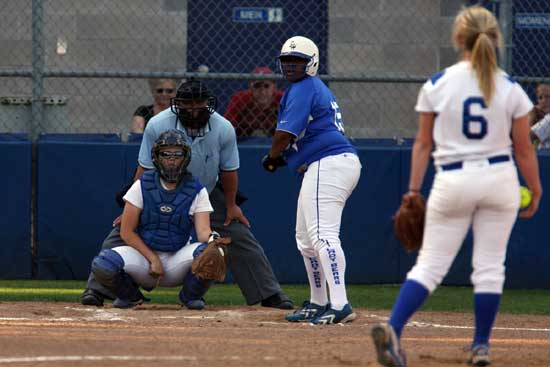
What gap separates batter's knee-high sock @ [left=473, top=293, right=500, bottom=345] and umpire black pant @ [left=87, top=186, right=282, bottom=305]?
3.10 metres

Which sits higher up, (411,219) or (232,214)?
(411,219)

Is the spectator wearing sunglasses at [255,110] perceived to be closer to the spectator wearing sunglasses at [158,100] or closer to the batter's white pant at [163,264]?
the spectator wearing sunglasses at [158,100]

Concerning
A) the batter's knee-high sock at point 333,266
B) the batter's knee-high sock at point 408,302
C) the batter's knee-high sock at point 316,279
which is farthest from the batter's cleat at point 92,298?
the batter's knee-high sock at point 408,302

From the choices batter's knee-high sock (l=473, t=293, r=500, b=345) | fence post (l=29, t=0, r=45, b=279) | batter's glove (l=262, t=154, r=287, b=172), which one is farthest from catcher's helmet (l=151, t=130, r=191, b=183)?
batter's knee-high sock (l=473, t=293, r=500, b=345)

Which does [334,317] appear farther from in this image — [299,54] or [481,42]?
[481,42]

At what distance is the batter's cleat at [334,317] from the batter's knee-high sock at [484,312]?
6.13ft

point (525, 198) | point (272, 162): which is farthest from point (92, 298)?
point (525, 198)

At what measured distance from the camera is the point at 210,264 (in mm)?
7898

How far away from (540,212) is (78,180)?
12.8 ft

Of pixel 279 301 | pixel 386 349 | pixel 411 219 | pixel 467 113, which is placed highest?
pixel 467 113

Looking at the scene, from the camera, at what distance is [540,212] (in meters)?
10.3

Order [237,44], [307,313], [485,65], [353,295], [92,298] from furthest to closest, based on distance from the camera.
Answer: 1. [237,44]
2. [353,295]
3. [92,298]
4. [307,313]
5. [485,65]

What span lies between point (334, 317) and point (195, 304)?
1223 mm

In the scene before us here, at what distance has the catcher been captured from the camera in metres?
8.09
